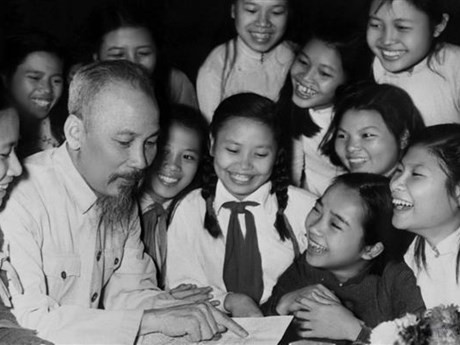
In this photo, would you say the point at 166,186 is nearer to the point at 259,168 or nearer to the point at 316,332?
the point at 259,168

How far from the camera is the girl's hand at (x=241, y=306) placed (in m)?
1.81

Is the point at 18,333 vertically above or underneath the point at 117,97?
underneath

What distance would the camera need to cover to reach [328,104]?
1.86 metres

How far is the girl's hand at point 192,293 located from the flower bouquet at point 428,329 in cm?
48

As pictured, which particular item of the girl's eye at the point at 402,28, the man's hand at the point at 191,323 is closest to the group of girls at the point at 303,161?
the girl's eye at the point at 402,28

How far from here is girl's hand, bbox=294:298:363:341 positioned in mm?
1706

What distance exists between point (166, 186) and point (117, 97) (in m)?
0.30

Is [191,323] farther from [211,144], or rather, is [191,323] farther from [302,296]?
[211,144]

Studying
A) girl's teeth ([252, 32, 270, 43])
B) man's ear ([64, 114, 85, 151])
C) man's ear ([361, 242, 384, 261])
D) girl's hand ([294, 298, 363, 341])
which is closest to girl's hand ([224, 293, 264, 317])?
girl's hand ([294, 298, 363, 341])

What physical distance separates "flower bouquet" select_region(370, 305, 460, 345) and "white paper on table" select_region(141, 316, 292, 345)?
251mm

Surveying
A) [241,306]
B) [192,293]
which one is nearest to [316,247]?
[241,306]

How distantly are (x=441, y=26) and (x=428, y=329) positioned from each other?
0.74 meters

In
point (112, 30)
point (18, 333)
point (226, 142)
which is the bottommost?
point (18, 333)

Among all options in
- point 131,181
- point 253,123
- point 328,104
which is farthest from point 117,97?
point 328,104
